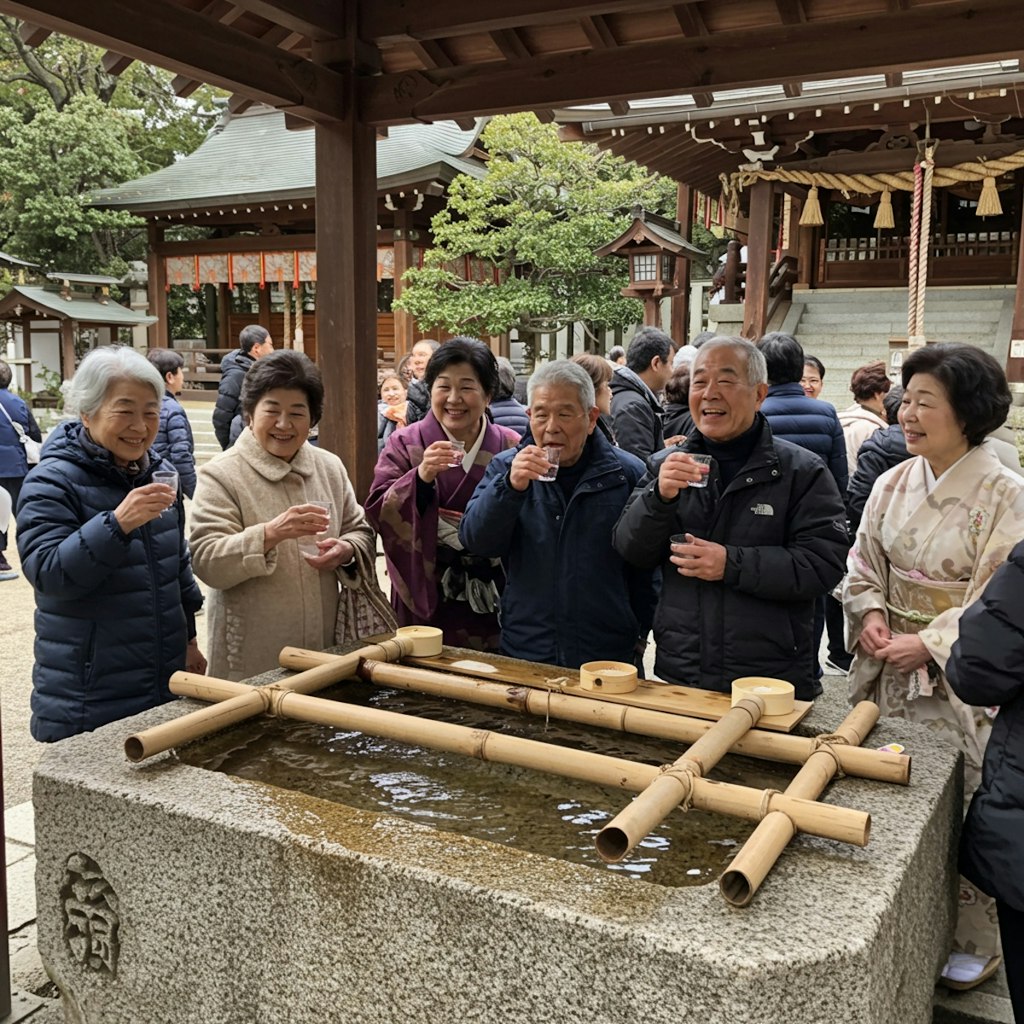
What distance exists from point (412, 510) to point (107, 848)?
1605 mm

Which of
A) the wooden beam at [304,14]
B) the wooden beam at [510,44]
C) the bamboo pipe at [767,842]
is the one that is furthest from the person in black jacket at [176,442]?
the bamboo pipe at [767,842]

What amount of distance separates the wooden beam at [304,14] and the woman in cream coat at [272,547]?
172cm

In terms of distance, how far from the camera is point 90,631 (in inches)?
108

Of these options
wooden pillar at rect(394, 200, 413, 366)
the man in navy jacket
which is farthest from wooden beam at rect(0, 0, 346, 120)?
wooden pillar at rect(394, 200, 413, 366)

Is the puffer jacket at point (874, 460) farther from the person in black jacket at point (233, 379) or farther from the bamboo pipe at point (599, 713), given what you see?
the person in black jacket at point (233, 379)

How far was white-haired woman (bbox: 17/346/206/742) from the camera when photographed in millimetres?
2684

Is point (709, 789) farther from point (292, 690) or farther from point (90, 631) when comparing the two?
point (90, 631)

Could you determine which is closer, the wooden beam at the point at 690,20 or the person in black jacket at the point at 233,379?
the wooden beam at the point at 690,20

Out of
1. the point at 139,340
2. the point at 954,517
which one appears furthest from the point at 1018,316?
the point at 139,340

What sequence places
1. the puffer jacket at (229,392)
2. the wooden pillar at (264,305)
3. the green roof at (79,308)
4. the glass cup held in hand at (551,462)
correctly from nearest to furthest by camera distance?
the glass cup held in hand at (551,462), the puffer jacket at (229,392), the green roof at (79,308), the wooden pillar at (264,305)

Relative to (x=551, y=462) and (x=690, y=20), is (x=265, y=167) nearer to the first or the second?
(x=690, y=20)

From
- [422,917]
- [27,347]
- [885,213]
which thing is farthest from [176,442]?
[27,347]

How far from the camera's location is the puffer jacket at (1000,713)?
1.97 m

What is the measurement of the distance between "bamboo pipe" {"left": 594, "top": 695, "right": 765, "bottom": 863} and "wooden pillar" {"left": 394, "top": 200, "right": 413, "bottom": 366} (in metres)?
16.4
